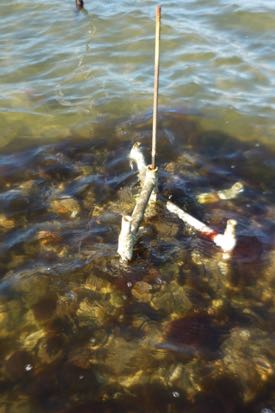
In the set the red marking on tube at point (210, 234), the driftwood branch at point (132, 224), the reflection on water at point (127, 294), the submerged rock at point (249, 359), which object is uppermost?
the driftwood branch at point (132, 224)

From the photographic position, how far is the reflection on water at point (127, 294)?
164 inches

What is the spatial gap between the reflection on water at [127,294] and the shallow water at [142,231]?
0.01 metres

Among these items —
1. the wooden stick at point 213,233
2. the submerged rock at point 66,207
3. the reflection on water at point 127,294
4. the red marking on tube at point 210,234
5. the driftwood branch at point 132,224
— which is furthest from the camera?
the submerged rock at point 66,207

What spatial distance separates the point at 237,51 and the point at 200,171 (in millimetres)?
4431

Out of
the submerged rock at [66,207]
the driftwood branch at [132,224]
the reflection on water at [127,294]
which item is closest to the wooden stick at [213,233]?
the reflection on water at [127,294]

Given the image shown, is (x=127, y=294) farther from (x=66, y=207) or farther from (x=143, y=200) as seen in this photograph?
(x=66, y=207)

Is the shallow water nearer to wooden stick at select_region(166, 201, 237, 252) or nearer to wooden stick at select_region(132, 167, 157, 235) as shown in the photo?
wooden stick at select_region(166, 201, 237, 252)

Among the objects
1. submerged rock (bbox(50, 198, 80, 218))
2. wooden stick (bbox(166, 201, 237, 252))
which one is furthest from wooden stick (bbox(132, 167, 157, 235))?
submerged rock (bbox(50, 198, 80, 218))

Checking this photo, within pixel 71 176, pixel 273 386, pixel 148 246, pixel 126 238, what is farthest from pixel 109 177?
pixel 273 386

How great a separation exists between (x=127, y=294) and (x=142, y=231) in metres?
1.01

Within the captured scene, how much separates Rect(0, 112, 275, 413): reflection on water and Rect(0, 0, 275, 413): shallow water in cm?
1

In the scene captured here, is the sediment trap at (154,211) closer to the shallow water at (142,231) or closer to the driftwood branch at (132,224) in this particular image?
the driftwood branch at (132,224)

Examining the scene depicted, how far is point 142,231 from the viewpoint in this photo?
5707mm

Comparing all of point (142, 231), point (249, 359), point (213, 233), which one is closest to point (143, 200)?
point (142, 231)
